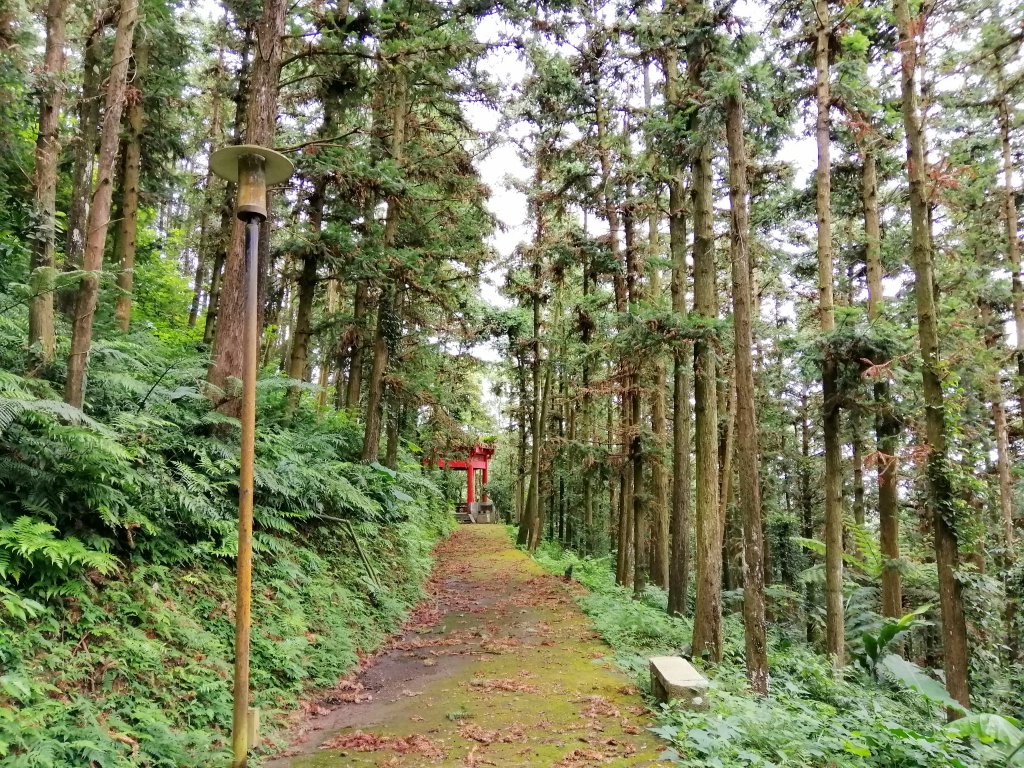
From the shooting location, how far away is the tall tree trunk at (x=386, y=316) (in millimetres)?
11367

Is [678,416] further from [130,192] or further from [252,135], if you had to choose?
[130,192]

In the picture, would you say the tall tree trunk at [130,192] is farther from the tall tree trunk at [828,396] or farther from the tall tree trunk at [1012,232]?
the tall tree trunk at [1012,232]

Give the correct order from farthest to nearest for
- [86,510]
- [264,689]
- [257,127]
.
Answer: [257,127]
[264,689]
[86,510]

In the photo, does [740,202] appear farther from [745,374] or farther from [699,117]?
[745,374]

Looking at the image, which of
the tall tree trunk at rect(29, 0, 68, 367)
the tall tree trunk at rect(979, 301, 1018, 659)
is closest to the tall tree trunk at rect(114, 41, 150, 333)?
the tall tree trunk at rect(29, 0, 68, 367)

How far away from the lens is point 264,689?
5.05 m

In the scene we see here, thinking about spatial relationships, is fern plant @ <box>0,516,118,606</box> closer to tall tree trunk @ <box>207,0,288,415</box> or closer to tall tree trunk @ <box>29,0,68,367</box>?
tall tree trunk @ <box>29,0,68,367</box>

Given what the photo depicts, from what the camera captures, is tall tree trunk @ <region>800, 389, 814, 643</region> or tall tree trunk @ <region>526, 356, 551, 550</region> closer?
tall tree trunk @ <region>526, 356, 551, 550</region>

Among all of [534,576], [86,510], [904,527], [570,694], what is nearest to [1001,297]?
[904,527]

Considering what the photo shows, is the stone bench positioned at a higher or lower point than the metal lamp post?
lower

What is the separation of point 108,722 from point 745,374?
21.0ft

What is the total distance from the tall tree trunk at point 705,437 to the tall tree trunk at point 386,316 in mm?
5593

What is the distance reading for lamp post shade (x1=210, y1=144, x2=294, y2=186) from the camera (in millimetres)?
3771

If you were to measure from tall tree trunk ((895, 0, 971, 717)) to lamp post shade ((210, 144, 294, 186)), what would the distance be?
7.00 metres
